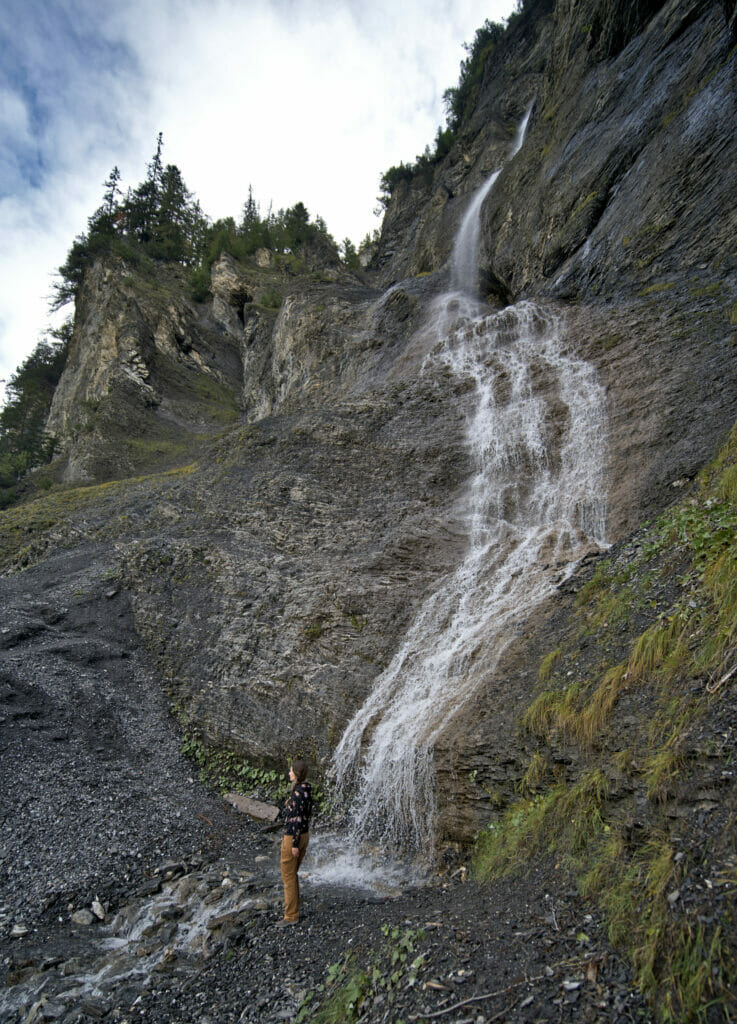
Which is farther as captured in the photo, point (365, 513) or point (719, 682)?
point (365, 513)

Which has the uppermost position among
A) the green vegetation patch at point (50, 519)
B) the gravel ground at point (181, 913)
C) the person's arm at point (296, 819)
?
the green vegetation patch at point (50, 519)

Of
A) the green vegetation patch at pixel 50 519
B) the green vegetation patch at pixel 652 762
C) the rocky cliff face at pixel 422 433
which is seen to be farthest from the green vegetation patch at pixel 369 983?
the green vegetation patch at pixel 50 519

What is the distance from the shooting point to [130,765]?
1065cm

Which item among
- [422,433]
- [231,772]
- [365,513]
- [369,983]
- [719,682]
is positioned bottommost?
[369,983]

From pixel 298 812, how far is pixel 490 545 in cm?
870

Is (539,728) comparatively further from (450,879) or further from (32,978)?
(32,978)

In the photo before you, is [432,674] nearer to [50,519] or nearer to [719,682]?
[719,682]

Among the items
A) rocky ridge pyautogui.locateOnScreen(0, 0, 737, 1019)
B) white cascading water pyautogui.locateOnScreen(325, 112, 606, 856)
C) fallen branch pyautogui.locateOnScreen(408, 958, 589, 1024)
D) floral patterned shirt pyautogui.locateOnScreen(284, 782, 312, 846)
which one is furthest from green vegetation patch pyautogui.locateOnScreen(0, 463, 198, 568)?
fallen branch pyautogui.locateOnScreen(408, 958, 589, 1024)

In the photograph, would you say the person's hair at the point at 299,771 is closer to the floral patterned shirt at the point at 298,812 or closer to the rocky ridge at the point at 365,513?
the floral patterned shirt at the point at 298,812

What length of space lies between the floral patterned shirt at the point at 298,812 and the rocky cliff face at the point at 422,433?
224 cm

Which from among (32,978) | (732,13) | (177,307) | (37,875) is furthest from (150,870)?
(177,307)

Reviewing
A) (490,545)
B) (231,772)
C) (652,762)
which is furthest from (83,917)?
(490,545)

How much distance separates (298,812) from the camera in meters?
6.29

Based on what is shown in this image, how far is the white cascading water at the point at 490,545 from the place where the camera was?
8.52m
